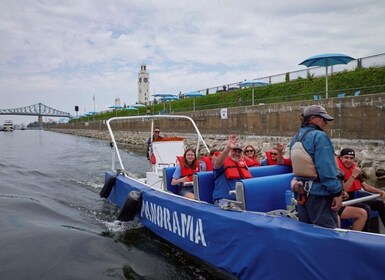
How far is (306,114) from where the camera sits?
3408mm

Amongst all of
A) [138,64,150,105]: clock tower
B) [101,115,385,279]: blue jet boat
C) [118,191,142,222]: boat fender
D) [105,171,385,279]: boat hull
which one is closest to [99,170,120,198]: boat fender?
[101,115,385,279]: blue jet boat

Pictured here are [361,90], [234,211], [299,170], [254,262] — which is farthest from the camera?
[361,90]

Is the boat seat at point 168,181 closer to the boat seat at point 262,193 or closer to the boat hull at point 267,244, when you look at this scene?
the boat hull at point 267,244

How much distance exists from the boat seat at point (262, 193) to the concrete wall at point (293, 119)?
9.28 metres

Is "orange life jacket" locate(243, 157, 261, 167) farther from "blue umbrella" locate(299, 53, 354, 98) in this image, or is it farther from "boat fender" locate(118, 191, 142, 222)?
"blue umbrella" locate(299, 53, 354, 98)

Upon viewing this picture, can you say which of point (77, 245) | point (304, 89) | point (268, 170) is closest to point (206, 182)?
point (268, 170)

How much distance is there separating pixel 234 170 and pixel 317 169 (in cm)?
181

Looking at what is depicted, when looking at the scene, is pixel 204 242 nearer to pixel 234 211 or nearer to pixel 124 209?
pixel 234 211

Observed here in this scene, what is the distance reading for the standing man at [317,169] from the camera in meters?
3.18

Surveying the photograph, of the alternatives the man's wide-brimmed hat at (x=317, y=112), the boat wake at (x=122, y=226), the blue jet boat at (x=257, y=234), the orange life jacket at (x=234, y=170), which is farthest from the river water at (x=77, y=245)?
the man's wide-brimmed hat at (x=317, y=112)

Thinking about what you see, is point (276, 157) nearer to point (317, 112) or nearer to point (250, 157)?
point (250, 157)

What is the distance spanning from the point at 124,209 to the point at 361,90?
44.6 ft

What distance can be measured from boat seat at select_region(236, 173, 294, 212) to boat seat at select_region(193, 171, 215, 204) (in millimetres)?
973

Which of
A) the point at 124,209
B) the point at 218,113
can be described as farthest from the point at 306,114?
the point at 218,113
